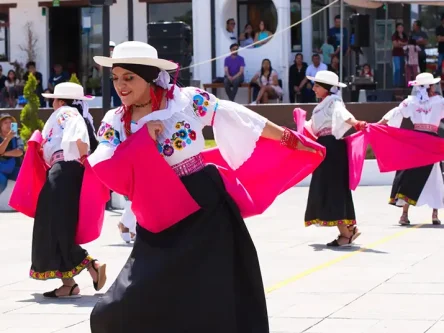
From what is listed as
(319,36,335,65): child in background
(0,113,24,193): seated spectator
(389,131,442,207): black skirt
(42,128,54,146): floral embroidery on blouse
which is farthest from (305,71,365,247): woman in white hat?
(319,36,335,65): child in background

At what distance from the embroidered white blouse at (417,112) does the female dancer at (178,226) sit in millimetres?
8711

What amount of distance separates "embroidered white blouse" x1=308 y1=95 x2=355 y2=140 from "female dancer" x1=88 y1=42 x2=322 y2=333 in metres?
6.22

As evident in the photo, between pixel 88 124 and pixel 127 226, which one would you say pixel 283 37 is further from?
pixel 88 124

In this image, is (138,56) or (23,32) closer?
(138,56)

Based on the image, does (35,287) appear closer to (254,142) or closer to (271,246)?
(271,246)

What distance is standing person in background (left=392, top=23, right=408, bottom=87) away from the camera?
2858 cm

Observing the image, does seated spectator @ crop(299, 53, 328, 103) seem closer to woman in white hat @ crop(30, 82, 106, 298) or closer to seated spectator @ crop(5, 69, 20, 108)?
seated spectator @ crop(5, 69, 20, 108)

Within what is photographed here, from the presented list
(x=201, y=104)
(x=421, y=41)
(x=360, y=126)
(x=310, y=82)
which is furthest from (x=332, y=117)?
(x=421, y=41)

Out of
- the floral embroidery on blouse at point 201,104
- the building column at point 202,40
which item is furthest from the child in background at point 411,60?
the floral embroidery on blouse at point 201,104

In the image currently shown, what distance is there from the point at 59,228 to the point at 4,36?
24.4m

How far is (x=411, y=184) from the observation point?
15.9 meters

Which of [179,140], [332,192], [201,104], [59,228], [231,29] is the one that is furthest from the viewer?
[231,29]

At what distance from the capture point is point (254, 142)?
6.88m

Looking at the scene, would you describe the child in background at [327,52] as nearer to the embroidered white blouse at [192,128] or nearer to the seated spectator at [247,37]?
the seated spectator at [247,37]
